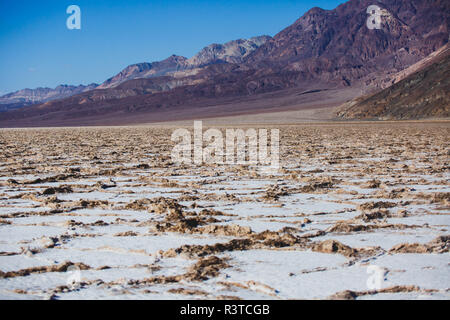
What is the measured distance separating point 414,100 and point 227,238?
59.6m

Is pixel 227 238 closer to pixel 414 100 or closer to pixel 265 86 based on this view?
pixel 414 100

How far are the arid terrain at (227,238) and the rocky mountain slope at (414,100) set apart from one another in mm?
50622

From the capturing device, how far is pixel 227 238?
4148mm

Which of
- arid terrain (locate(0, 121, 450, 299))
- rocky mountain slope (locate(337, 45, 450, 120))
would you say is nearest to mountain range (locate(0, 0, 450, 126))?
rocky mountain slope (locate(337, 45, 450, 120))

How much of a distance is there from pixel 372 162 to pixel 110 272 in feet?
26.1

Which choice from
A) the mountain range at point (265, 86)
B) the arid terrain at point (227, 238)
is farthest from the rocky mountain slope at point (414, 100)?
the arid terrain at point (227, 238)

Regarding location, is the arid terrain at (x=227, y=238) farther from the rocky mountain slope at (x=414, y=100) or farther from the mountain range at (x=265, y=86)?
the mountain range at (x=265, y=86)

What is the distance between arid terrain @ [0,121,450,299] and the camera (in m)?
2.99

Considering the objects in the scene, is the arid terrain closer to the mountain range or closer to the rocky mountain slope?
the rocky mountain slope

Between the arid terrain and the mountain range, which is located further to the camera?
the mountain range

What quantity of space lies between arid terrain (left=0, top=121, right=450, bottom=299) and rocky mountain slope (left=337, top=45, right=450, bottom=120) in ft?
166

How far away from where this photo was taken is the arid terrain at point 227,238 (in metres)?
2.99
